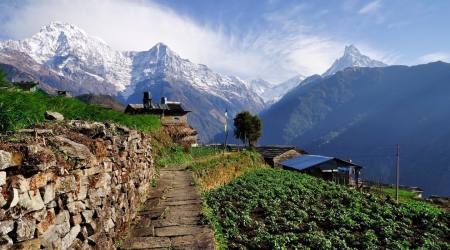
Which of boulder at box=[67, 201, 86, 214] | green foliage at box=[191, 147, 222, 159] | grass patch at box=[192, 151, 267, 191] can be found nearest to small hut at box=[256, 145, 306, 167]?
green foliage at box=[191, 147, 222, 159]

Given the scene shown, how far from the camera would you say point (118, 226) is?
406 inches

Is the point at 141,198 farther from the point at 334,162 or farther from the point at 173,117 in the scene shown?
the point at 173,117

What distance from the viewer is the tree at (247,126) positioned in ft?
279

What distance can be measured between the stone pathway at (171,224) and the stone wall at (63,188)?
2.13 feet

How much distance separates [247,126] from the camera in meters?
85.1

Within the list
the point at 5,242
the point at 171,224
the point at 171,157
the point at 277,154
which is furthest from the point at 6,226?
the point at 277,154

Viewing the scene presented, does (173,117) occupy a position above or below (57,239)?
above

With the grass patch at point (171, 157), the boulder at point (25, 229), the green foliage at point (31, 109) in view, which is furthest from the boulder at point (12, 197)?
the grass patch at point (171, 157)

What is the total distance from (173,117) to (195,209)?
65.5 meters

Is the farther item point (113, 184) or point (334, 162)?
point (334, 162)

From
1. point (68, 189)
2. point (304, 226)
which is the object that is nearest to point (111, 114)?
point (304, 226)

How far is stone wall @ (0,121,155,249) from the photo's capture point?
5.16m

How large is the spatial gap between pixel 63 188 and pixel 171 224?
5990 millimetres

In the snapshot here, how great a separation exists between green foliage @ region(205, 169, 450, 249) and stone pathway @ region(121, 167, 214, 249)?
1471mm
